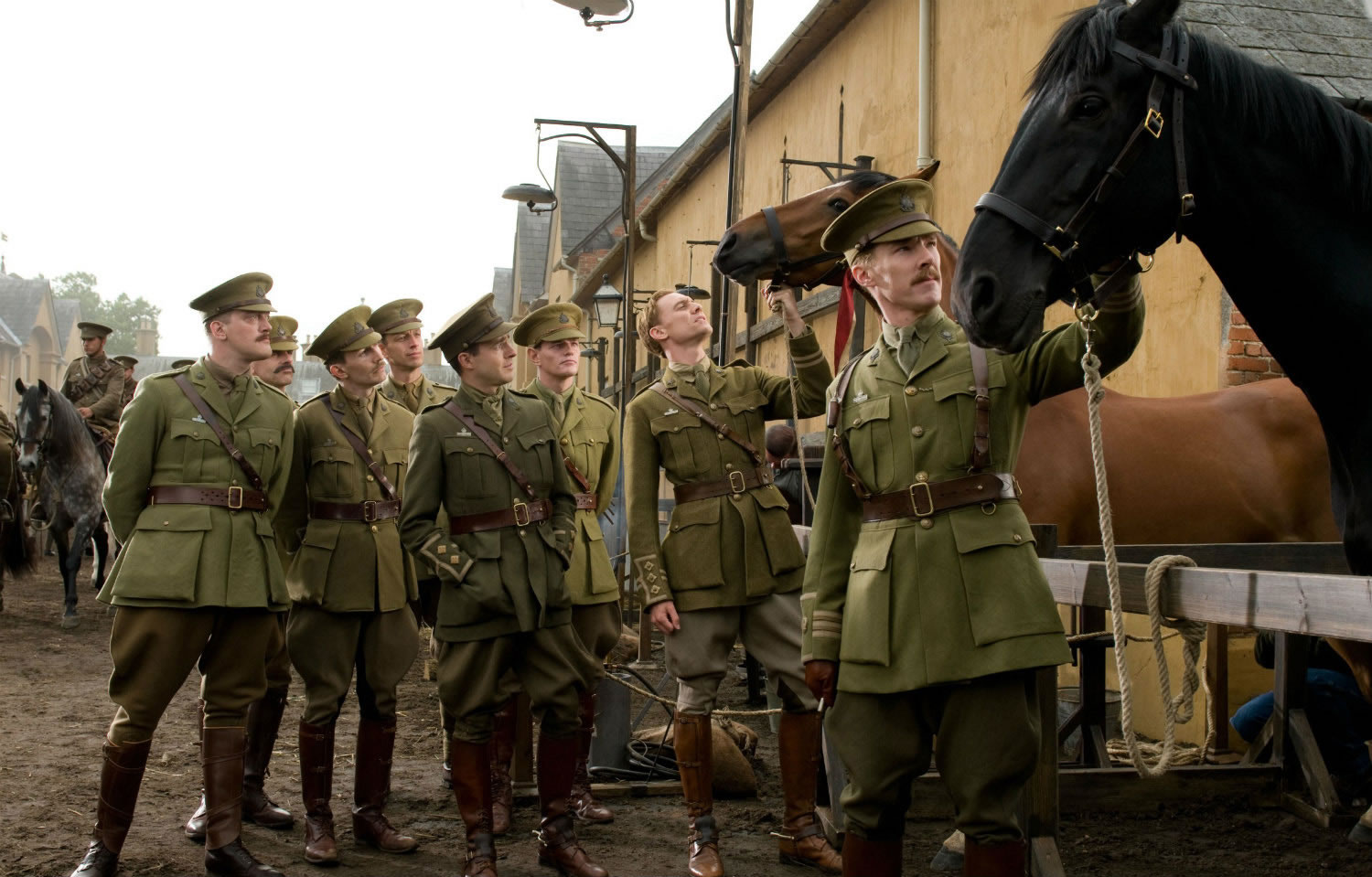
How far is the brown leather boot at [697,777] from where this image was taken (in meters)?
4.11

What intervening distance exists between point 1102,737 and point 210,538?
369cm

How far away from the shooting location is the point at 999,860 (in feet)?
8.29

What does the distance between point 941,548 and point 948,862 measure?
1.92 metres

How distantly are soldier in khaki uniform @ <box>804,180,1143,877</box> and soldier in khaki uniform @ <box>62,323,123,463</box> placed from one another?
12.0 m

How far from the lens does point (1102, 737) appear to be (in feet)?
17.0

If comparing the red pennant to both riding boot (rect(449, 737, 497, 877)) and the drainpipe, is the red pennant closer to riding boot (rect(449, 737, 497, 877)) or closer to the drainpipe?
riding boot (rect(449, 737, 497, 877))

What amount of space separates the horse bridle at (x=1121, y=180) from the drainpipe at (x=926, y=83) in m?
6.87

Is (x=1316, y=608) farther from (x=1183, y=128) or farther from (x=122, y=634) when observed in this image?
(x=122, y=634)

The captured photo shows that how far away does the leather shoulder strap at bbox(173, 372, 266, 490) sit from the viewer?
4141 mm

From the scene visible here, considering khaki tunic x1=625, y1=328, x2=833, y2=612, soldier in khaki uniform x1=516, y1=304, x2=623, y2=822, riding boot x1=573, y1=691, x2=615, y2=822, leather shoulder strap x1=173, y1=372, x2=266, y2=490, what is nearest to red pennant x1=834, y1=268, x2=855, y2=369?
khaki tunic x1=625, y1=328, x2=833, y2=612

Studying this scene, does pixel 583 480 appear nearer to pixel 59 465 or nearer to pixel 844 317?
pixel 844 317

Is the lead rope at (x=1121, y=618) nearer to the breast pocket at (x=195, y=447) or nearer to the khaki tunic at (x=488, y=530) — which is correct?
the khaki tunic at (x=488, y=530)

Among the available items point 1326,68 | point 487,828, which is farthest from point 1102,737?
point 1326,68

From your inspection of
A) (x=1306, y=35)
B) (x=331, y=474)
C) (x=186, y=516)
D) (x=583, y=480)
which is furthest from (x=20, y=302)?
(x=1306, y=35)
